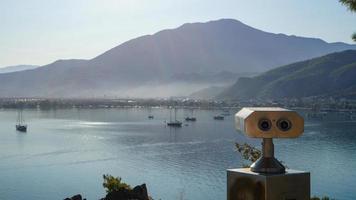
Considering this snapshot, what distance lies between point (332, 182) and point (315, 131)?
26.7 m

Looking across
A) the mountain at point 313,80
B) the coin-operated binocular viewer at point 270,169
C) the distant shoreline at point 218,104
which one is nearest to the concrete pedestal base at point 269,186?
the coin-operated binocular viewer at point 270,169

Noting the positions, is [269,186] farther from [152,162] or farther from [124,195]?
[152,162]

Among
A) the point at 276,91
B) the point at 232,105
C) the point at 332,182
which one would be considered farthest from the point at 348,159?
the point at 276,91

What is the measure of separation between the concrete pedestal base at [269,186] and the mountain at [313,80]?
10268 cm

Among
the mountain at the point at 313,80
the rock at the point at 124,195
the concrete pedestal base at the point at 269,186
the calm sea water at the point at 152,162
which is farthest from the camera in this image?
the mountain at the point at 313,80

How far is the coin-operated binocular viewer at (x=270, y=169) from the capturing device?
131 cm

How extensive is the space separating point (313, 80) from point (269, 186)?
10916 centimetres

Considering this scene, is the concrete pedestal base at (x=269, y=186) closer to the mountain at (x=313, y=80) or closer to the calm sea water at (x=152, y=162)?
the calm sea water at (x=152, y=162)

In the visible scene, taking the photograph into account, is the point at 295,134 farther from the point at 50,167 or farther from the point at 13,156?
the point at 13,156

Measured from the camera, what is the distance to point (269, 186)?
130cm

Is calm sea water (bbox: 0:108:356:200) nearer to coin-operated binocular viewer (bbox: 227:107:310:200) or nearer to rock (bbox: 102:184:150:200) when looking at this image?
rock (bbox: 102:184:150:200)

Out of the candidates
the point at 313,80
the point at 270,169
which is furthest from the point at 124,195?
the point at 313,80

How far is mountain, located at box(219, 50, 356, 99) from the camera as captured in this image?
101438mm

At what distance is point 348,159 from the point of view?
98.7ft
